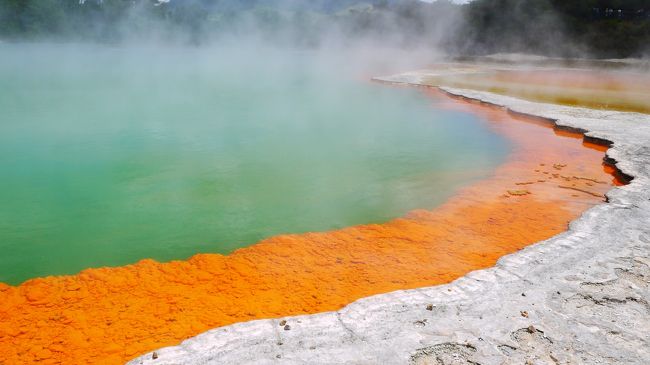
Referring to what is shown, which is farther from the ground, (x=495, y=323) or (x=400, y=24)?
(x=400, y=24)

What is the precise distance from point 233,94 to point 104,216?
7132 millimetres

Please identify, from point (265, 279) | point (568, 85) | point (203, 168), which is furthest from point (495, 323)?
point (568, 85)

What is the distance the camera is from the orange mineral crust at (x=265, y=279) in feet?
7.84

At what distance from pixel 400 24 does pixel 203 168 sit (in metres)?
26.9

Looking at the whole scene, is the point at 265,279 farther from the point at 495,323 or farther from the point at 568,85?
the point at 568,85

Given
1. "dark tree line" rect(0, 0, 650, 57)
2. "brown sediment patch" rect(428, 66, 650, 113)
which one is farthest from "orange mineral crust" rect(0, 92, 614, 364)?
→ "dark tree line" rect(0, 0, 650, 57)

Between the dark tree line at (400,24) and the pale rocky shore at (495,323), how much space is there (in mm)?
19061

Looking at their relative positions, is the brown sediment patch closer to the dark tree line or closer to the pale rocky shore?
the dark tree line

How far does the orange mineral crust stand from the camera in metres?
2.39

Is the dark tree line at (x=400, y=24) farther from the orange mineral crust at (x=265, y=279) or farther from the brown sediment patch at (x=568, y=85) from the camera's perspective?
the orange mineral crust at (x=265, y=279)

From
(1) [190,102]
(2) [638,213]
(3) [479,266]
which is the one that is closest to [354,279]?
(3) [479,266]

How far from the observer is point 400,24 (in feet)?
96.1

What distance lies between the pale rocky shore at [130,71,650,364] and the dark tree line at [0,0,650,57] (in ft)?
62.5

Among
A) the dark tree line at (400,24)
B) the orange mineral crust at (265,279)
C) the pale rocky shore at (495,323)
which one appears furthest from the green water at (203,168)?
the dark tree line at (400,24)
